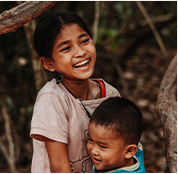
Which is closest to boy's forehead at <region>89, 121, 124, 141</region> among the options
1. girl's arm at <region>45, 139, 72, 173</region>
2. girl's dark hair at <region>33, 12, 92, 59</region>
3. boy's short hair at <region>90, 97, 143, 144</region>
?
boy's short hair at <region>90, 97, 143, 144</region>

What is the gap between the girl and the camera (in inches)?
51.2

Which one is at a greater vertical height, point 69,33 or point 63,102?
point 69,33

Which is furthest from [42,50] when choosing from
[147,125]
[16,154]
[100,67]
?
[100,67]

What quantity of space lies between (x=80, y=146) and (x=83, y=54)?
1.78 feet

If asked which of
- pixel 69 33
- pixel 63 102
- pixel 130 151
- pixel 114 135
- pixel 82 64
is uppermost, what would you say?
pixel 69 33

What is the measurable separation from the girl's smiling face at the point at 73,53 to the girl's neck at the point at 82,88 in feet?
0.34

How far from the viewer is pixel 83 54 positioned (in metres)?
1.38

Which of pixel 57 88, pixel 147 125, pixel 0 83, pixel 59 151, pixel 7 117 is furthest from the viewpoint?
pixel 147 125

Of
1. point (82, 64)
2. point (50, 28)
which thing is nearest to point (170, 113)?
point (82, 64)

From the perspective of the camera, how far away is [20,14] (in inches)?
41.5

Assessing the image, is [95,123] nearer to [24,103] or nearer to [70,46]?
[70,46]

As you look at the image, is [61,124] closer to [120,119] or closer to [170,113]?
[120,119]

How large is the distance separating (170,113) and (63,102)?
22.6 inches

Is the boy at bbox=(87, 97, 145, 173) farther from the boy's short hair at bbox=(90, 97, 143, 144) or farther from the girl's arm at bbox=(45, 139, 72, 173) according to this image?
the girl's arm at bbox=(45, 139, 72, 173)
